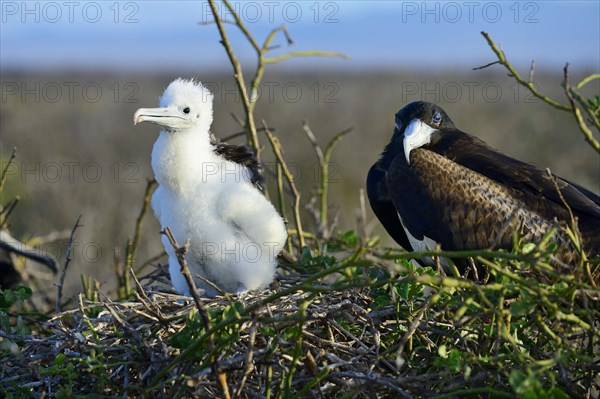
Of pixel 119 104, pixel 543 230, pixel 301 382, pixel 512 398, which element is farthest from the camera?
pixel 119 104

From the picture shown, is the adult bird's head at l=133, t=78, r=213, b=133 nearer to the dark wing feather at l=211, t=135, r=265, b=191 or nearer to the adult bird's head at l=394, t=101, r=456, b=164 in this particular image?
the dark wing feather at l=211, t=135, r=265, b=191

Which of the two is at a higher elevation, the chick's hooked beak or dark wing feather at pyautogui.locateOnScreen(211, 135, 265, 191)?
the chick's hooked beak

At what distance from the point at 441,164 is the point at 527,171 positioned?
1.24 feet

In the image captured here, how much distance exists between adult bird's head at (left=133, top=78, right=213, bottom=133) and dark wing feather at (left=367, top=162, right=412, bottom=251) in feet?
2.79

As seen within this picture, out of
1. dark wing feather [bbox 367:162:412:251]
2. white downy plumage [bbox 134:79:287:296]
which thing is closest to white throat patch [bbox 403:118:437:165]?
dark wing feather [bbox 367:162:412:251]

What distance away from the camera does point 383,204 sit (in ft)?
13.1

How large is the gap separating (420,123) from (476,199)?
1.64ft

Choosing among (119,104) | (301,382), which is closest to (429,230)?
(301,382)

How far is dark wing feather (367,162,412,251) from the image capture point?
3962mm

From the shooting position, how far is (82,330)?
2.92 meters

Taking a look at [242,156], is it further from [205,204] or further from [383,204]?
[383,204]

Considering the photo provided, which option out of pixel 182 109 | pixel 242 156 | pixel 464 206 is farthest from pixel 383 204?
pixel 182 109

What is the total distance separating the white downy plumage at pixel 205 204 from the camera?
11.3 ft

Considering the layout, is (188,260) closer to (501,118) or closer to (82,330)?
(82,330)
